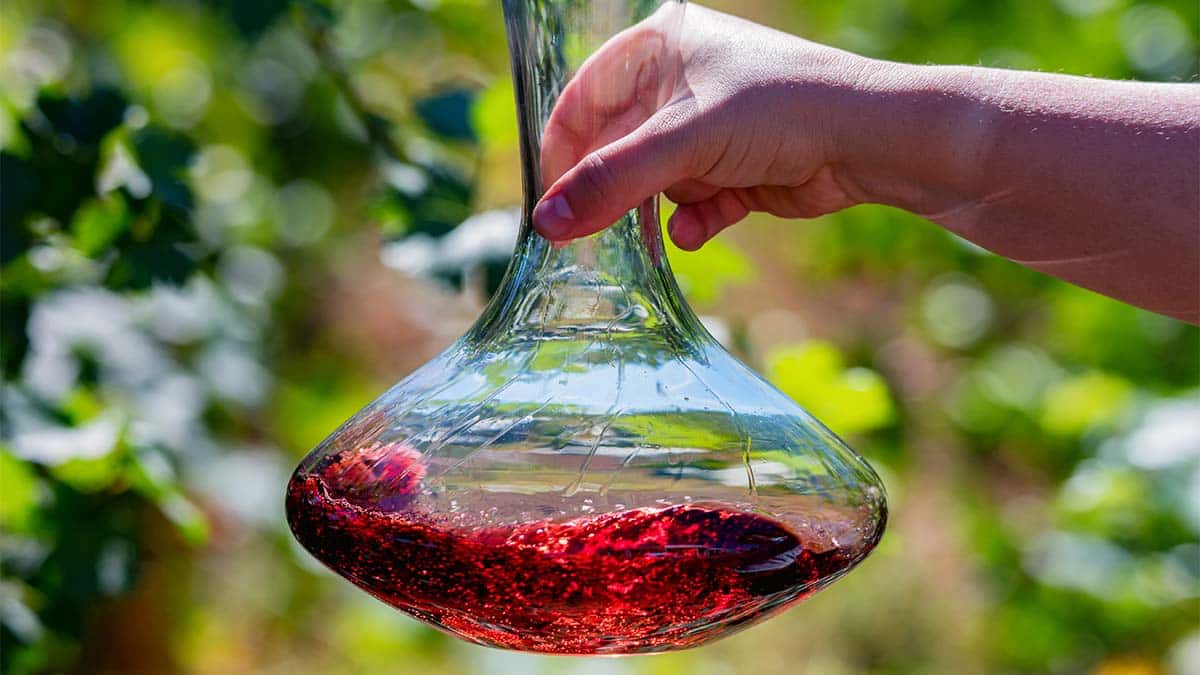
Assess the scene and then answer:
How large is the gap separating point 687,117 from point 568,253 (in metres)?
0.06

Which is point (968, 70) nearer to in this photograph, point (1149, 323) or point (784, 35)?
point (784, 35)

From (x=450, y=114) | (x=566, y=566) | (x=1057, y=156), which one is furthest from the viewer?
(x=450, y=114)

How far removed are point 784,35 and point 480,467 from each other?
20 centimetres

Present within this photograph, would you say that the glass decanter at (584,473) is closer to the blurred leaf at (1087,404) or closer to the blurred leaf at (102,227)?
the blurred leaf at (102,227)

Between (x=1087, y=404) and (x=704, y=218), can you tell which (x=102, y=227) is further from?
(x=1087, y=404)

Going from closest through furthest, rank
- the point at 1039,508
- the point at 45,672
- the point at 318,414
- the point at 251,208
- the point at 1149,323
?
the point at 45,672
the point at 318,414
the point at 251,208
the point at 1149,323
the point at 1039,508

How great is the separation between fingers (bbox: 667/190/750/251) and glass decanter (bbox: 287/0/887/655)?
0.52 ft

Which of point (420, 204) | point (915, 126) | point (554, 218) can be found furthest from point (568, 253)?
point (420, 204)

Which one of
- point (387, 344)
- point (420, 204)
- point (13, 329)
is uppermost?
point (420, 204)

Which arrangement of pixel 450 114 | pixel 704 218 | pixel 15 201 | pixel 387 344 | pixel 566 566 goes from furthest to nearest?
pixel 387 344
pixel 450 114
pixel 15 201
pixel 704 218
pixel 566 566

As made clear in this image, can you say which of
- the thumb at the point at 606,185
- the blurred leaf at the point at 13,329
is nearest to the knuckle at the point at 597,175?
the thumb at the point at 606,185

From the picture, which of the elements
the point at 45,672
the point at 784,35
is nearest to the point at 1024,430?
the point at 45,672

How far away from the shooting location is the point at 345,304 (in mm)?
2418

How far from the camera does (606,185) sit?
411mm
